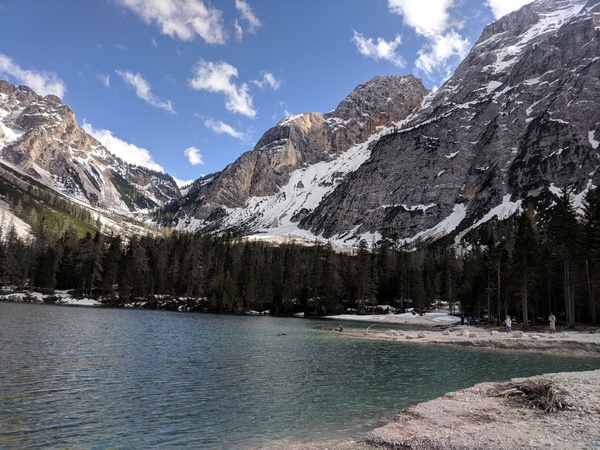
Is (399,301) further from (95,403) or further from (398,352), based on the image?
(95,403)

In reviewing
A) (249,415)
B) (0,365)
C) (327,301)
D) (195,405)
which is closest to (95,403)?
(195,405)

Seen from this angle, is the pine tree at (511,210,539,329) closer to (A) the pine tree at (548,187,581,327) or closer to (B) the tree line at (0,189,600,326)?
(A) the pine tree at (548,187,581,327)

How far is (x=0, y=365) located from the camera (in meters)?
23.7

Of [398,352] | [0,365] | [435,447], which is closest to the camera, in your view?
[435,447]

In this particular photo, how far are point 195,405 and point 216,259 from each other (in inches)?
4746

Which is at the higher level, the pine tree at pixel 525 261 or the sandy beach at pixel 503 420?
the pine tree at pixel 525 261

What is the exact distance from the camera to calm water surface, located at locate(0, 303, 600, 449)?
48.5 ft

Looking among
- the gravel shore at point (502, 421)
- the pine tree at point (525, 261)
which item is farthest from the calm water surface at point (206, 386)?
the pine tree at point (525, 261)

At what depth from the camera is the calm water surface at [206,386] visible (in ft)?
48.5

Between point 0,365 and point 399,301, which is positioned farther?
point 399,301

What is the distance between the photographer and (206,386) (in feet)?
73.7

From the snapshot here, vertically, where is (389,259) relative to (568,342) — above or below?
above

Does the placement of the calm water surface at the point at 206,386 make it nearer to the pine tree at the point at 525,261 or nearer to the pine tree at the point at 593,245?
the pine tree at the point at 593,245

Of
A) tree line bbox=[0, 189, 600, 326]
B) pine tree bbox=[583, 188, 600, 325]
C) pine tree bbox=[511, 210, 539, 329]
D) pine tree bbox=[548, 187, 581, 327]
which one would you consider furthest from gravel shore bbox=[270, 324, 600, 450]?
tree line bbox=[0, 189, 600, 326]
